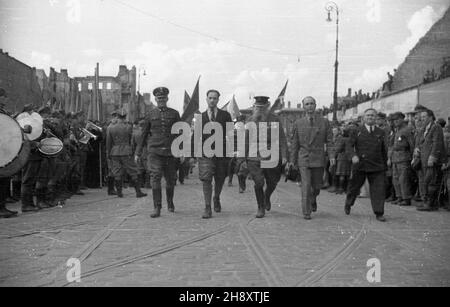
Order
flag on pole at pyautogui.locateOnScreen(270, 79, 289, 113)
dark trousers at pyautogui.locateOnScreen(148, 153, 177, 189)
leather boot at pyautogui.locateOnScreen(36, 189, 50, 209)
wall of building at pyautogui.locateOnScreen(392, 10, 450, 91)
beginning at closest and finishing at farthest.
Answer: dark trousers at pyautogui.locateOnScreen(148, 153, 177, 189)
leather boot at pyautogui.locateOnScreen(36, 189, 50, 209)
flag on pole at pyautogui.locateOnScreen(270, 79, 289, 113)
wall of building at pyautogui.locateOnScreen(392, 10, 450, 91)

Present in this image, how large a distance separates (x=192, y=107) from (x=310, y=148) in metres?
5.08

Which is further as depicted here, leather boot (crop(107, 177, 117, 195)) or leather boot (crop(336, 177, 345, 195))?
leather boot (crop(336, 177, 345, 195))

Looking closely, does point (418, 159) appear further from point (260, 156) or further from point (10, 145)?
point (10, 145)

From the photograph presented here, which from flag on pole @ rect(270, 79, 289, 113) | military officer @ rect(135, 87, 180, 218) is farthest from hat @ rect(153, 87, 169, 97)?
flag on pole @ rect(270, 79, 289, 113)

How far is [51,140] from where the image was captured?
30.4 ft

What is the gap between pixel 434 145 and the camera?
9828 mm

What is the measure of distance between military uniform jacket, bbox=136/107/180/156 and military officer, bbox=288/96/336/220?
2241 millimetres

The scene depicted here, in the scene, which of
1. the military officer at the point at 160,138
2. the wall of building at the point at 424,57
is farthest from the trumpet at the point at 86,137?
the wall of building at the point at 424,57

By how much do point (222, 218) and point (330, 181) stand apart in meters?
8.95

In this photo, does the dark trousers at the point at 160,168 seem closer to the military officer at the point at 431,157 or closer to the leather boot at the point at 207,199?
the leather boot at the point at 207,199

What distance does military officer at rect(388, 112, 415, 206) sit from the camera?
1092cm

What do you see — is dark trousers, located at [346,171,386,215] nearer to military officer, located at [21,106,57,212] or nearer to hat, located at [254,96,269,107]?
hat, located at [254,96,269,107]

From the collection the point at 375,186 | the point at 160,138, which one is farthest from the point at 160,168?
the point at 375,186
